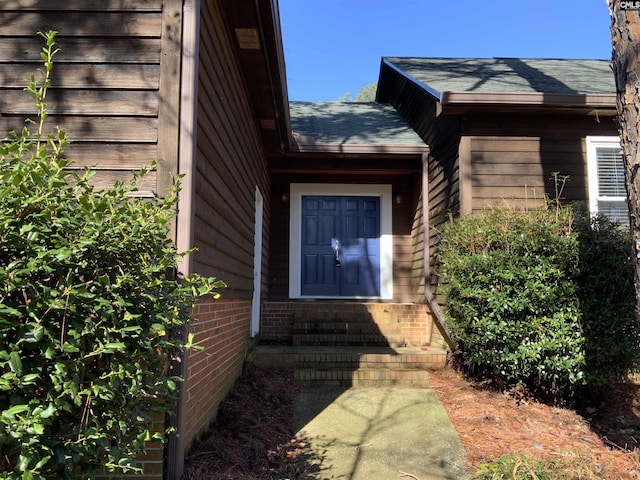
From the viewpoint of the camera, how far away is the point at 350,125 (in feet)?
27.6

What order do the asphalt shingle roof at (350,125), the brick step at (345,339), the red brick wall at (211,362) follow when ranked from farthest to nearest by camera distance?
the asphalt shingle roof at (350,125)
the brick step at (345,339)
the red brick wall at (211,362)

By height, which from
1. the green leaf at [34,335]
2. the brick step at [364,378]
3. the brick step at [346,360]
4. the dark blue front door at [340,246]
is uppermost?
the dark blue front door at [340,246]

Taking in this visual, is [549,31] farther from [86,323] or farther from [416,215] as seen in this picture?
[86,323]

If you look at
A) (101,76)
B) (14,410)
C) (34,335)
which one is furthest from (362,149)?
(14,410)

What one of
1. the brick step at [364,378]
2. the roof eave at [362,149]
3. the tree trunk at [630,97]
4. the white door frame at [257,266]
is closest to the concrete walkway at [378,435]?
the brick step at [364,378]

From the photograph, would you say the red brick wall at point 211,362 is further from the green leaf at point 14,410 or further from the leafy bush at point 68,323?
the green leaf at point 14,410

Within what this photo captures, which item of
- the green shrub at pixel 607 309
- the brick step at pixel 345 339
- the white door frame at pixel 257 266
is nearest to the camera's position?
the green shrub at pixel 607 309

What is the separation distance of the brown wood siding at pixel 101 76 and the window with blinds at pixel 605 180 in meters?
5.17

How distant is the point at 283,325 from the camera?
6.99 metres

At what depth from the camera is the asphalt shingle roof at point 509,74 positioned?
19.6 feet

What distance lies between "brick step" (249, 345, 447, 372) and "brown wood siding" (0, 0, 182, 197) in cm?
334

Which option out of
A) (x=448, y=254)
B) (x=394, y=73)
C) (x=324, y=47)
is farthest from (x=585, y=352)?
(x=324, y=47)

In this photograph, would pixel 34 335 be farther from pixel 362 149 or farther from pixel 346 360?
pixel 362 149

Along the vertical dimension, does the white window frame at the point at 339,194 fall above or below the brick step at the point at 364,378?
above
